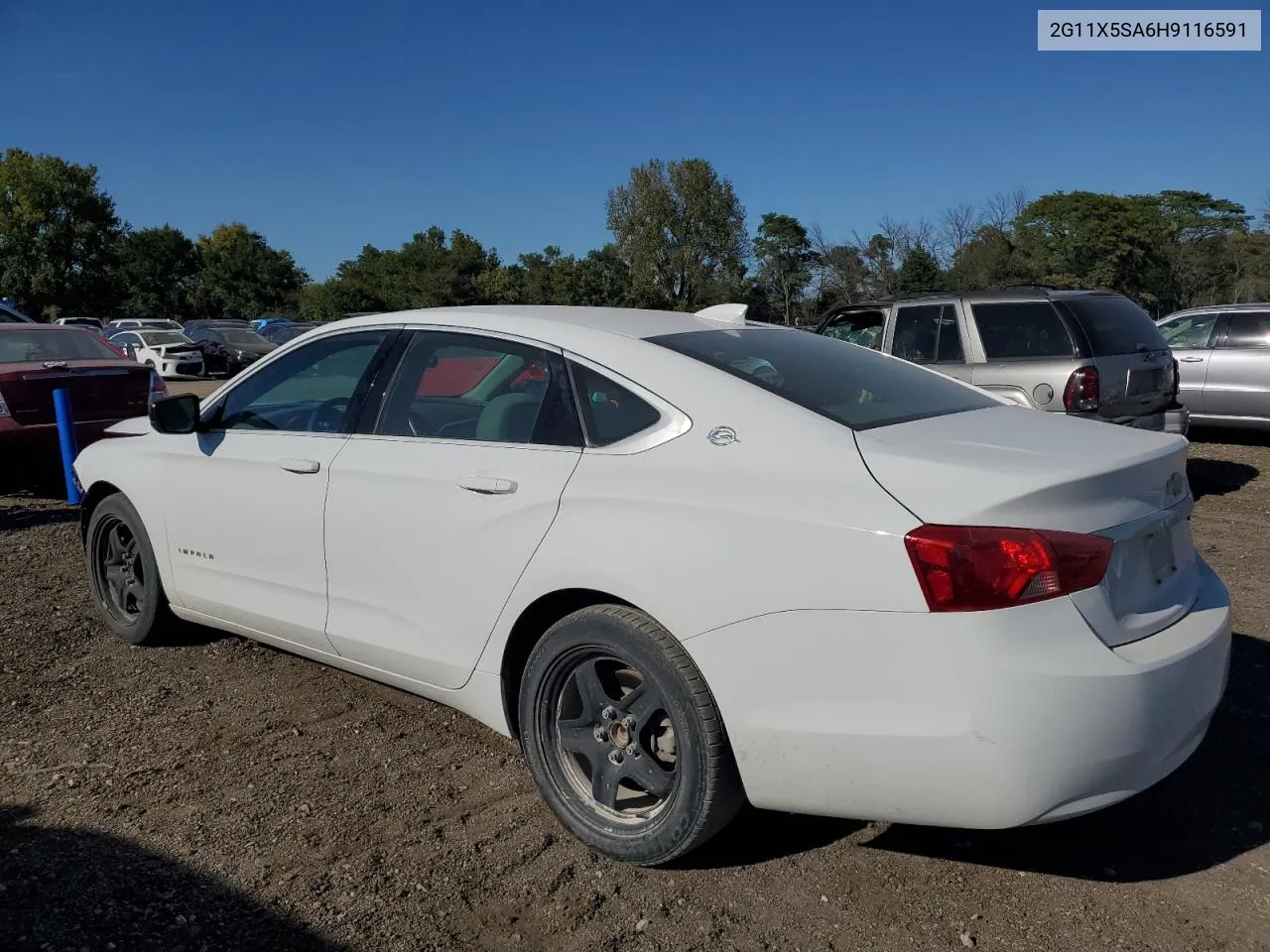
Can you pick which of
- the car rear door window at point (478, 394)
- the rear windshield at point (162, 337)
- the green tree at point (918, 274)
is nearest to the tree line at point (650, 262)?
the green tree at point (918, 274)

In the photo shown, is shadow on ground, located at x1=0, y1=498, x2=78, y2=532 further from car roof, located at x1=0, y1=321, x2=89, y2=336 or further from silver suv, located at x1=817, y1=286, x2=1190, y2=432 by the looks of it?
silver suv, located at x1=817, y1=286, x2=1190, y2=432

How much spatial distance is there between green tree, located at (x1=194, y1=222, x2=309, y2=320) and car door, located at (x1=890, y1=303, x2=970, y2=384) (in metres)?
65.4

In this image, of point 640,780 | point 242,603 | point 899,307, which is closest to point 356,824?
point 640,780

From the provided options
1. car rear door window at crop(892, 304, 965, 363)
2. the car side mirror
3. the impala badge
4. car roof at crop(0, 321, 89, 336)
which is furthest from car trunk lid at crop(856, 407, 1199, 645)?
car roof at crop(0, 321, 89, 336)

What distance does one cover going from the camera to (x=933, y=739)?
2293 millimetres

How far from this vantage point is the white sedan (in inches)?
90.2

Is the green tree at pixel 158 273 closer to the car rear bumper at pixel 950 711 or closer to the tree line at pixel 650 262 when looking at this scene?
the tree line at pixel 650 262

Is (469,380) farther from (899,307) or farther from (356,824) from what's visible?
(899,307)

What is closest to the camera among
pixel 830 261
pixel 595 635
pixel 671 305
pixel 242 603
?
pixel 595 635

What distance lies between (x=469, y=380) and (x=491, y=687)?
3.80 feet

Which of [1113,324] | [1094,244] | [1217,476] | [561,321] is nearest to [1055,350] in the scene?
[1113,324]

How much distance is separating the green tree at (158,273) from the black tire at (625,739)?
65.8 m

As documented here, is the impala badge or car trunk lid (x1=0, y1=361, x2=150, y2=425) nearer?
the impala badge

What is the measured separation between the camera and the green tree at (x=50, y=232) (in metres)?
53.3
